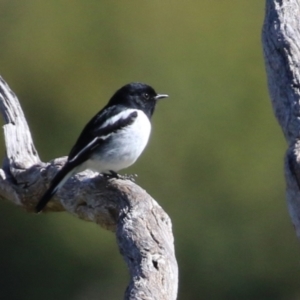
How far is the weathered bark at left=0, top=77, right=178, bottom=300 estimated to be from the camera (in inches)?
131

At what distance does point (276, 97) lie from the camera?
3701mm

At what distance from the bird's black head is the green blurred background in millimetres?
3940

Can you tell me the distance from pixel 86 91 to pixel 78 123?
30 centimetres

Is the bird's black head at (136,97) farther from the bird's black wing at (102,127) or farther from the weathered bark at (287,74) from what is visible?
the weathered bark at (287,74)

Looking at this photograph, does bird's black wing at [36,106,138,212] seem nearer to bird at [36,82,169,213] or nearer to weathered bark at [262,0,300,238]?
bird at [36,82,169,213]

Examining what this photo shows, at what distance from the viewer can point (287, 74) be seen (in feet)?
12.2

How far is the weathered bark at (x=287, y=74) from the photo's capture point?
11.1 feet

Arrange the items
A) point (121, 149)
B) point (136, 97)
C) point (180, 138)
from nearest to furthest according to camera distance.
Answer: point (121, 149) → point (136, 97) → point (180, 138)

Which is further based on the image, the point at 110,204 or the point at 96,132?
the point at 96,132

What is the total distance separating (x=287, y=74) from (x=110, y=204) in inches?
33.3

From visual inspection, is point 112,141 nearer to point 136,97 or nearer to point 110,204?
point 136,97

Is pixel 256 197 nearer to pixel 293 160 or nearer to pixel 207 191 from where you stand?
pixel 207 191

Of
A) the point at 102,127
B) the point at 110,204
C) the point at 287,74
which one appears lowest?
the point at 110,204

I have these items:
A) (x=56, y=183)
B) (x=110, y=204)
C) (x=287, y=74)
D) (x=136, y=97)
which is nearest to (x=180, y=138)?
(x=136, y=97)
